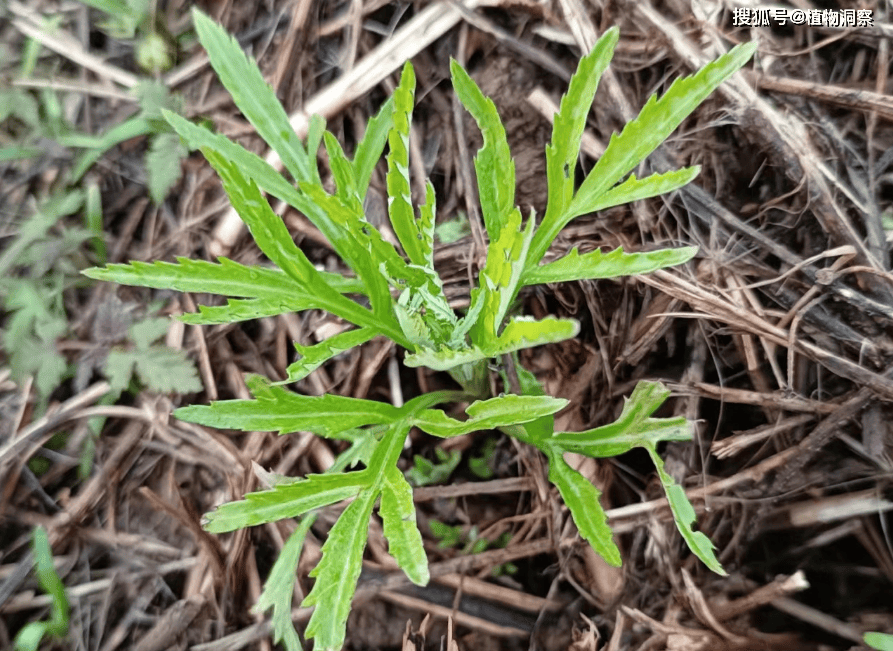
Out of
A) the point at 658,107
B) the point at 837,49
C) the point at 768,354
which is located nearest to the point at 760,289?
the point at 768,354

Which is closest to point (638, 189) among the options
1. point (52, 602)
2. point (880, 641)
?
point (880, 641)

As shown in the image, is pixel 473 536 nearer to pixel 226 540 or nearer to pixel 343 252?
pixel 226 540

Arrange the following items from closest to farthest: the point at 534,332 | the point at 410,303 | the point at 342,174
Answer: the point at 534,332
the point at 342,174
the point at 410,303

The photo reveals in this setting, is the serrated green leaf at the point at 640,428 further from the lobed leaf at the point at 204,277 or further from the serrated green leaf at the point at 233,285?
the lobed leaf at the point at 204,277

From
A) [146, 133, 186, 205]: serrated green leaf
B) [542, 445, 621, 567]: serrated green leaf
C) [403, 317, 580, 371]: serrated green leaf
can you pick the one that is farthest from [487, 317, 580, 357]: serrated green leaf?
[146, 133, 186, 205]: serrated green leaf

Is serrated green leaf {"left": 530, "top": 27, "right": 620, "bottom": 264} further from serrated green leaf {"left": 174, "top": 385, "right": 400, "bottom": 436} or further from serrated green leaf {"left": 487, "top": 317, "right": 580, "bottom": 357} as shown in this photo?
serrated green leaf {"left": 174, "top": 385, "right": 400, "bottom": 436}

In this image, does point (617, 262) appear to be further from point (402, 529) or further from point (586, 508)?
point (402, 529)

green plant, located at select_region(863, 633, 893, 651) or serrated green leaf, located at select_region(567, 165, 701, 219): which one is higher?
serrated green leaf, located at select_region(567, 165, 701, 219)
